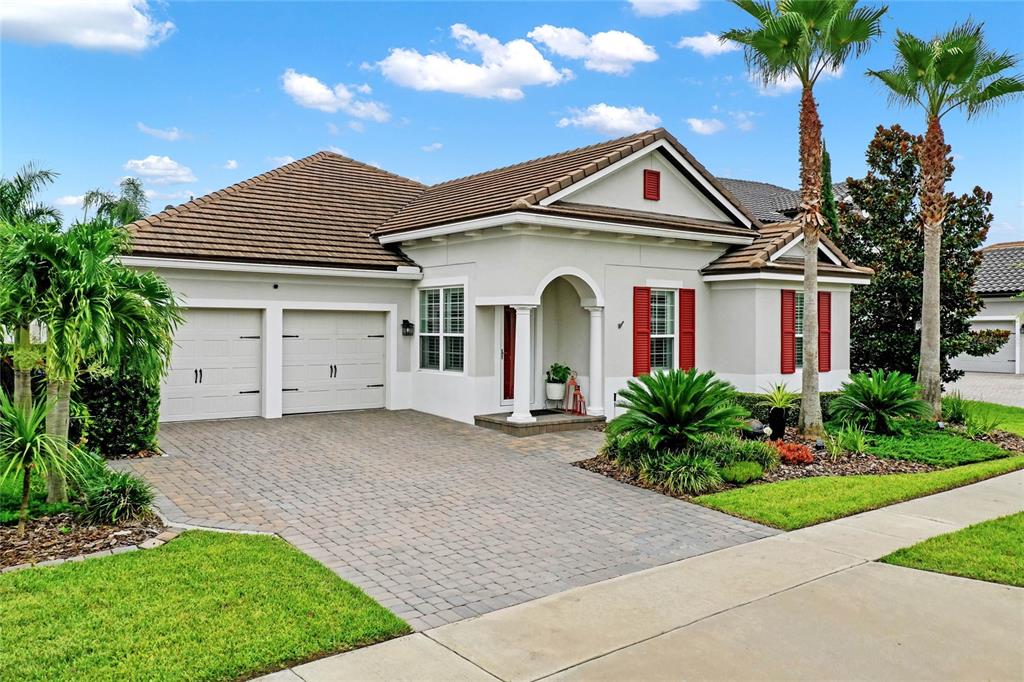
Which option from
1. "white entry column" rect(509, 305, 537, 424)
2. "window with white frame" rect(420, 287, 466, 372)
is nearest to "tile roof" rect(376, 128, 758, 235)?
"window with white frame" rect(420, 287, 466, 372)

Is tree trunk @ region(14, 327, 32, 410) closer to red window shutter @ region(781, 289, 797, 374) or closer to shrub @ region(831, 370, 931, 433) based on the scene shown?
shrub @ region(831, 370, 931, 433)

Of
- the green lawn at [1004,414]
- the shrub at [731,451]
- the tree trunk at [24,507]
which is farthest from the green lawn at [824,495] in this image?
the tree trunk at [24,507]

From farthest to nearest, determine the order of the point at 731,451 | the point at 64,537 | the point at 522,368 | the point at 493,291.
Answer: the point at 493,291 < the point at 522,368 < the point at 731,451 < the point at 64,537

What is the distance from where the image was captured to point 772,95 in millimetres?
13648

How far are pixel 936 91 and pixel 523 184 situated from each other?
8491mm

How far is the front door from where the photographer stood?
1527 centimetres

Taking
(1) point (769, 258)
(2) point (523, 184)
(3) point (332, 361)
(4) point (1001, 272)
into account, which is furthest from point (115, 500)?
(4) point (1001, 272)

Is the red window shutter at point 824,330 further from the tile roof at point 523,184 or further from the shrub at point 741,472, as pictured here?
the shrub at point 741,472

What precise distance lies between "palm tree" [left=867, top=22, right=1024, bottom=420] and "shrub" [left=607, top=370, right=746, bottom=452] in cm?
693

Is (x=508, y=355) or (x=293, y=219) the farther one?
(x=293, y=219)

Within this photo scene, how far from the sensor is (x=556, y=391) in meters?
15.3

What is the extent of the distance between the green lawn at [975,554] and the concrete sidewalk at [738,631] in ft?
0.68

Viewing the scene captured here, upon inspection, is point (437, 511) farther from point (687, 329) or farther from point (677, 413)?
point (687, 329)

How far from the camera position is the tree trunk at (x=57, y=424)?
302 inches
